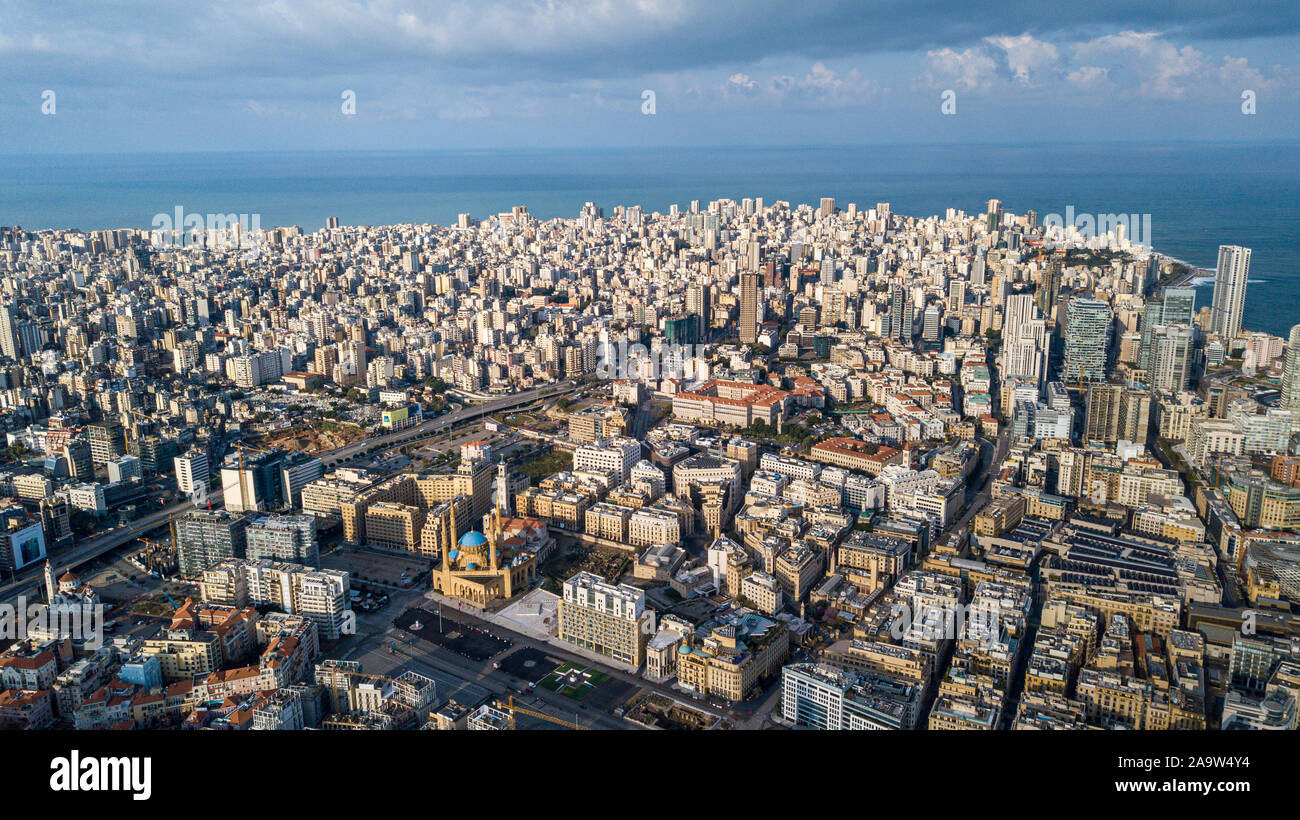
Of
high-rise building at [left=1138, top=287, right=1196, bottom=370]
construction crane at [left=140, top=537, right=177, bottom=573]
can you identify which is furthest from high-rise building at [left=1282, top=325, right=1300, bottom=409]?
construction crane at [left=140, top=537, right=177, bottom=573]

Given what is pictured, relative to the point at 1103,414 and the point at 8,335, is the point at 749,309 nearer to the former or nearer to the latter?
the point at 1103,414

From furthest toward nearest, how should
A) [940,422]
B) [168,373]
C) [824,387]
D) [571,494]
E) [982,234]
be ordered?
[982,234] < [168,373] < [824,387] < [940,422] < [571,494]

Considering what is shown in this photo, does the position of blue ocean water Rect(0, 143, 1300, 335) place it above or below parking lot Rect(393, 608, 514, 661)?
above

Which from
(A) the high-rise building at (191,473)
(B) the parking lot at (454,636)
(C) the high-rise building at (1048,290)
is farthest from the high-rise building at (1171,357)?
(A) the high-rise building at (191,473)

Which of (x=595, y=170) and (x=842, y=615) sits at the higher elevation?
(x=595, y=170)

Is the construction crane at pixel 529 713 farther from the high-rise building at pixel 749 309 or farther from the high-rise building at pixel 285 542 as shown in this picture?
the high-rise building at pixel 749 309

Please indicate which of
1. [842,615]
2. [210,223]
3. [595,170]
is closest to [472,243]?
[210,223]

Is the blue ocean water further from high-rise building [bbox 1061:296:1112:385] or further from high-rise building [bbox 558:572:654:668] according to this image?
high-rise building [bbox 558:572:654:668]

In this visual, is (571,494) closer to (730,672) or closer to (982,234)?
(730,672)
